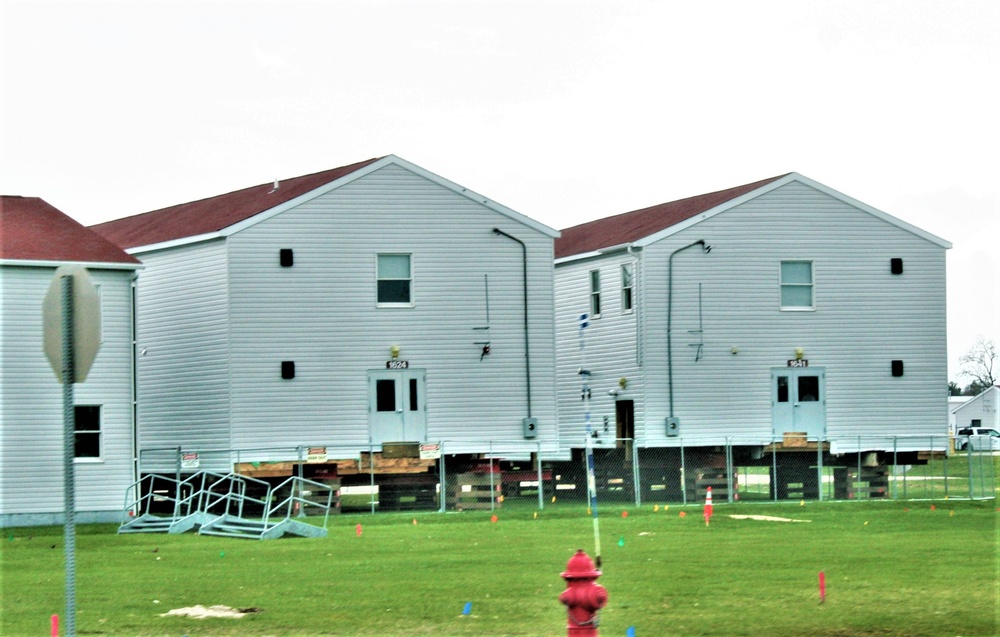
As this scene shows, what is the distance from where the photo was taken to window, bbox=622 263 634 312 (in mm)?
43531

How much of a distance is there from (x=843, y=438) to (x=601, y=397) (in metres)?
6.77

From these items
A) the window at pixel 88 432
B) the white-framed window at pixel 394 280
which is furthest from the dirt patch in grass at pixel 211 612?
the white-framed window at pixel 394 280

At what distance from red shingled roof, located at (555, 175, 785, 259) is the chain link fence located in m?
5.71

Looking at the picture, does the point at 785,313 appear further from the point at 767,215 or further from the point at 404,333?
the point at 404,333

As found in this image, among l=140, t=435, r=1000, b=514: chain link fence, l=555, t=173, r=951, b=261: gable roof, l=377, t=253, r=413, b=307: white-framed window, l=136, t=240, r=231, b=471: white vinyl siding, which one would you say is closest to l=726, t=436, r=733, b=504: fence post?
l=140, t=435, r=1000, b=514: chain link fence

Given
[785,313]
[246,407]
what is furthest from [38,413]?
[785,313]

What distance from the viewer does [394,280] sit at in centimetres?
3994

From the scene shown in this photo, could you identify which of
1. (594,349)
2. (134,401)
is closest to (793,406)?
(594,349)

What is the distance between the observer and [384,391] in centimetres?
3978

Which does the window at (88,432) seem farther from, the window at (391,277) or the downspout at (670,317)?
the downspout at (670,317)

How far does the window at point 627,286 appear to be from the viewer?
43.5m

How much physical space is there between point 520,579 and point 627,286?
24.1 m

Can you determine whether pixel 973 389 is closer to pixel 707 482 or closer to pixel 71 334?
pixel 707 482

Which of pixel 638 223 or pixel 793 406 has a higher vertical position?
pixel 638 223
